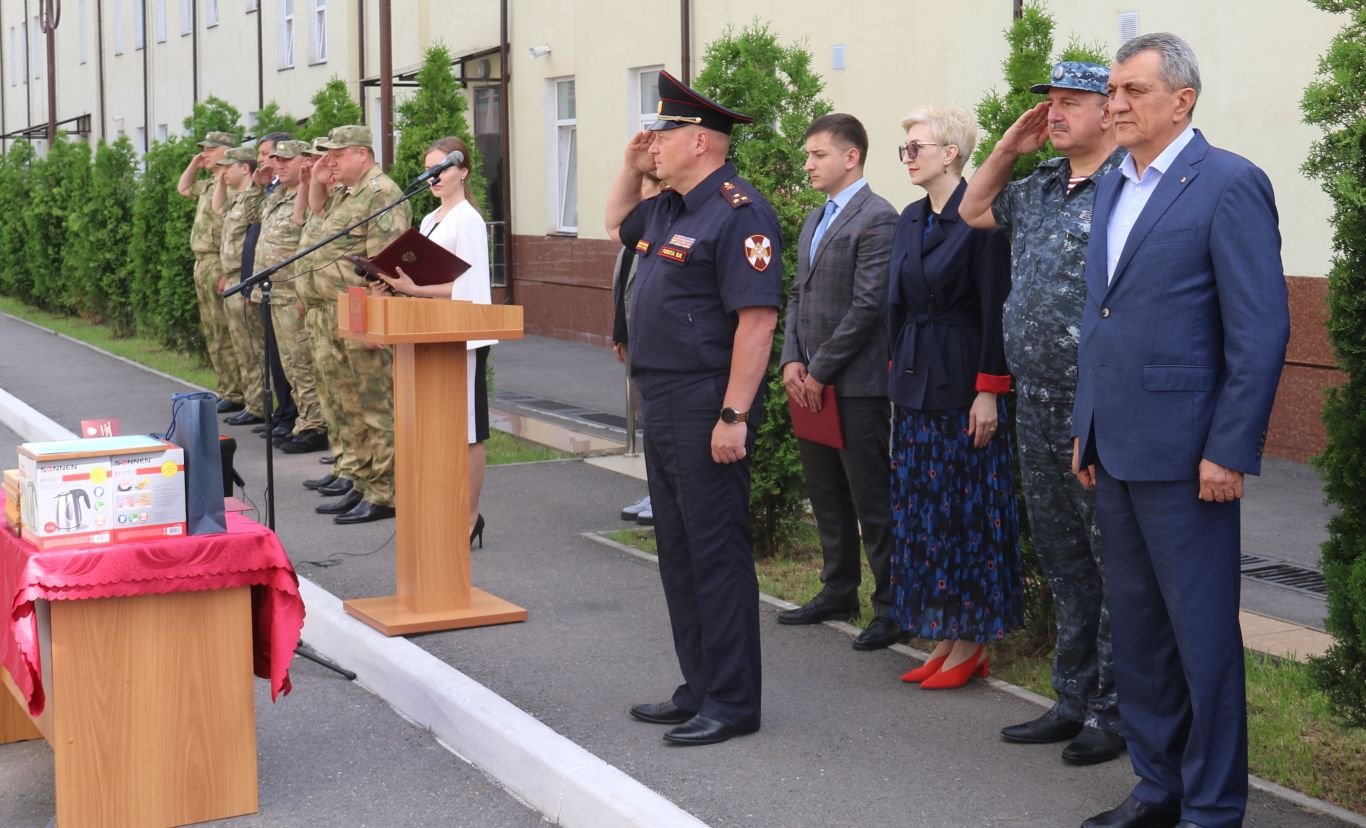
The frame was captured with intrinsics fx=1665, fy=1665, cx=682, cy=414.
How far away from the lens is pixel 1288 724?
17.4 feet

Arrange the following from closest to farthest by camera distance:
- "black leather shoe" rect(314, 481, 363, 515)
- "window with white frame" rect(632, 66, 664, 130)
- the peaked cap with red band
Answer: the peaked cap with red band → "black leather shoe" rect(314, 481, 363, 515) → "window with white frame" rect(632, 66, 664, 130)

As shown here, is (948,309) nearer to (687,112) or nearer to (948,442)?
(948,442)

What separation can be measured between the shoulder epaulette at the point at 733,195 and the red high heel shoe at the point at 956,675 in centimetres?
184

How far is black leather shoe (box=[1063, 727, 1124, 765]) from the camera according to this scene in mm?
4988

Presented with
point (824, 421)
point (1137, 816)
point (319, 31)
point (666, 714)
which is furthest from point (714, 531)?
point (319, 31)

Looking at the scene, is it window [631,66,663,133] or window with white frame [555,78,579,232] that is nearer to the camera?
window [631,66,663,133]

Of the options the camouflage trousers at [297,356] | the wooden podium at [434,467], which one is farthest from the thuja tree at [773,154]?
the camouflage trousers at [297,356]

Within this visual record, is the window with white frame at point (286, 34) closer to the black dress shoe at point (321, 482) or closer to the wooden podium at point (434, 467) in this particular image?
the black dress shoe at point (321, 482)

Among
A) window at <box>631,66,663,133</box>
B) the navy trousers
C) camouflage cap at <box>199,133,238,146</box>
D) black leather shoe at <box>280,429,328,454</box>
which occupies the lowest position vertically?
black leather shoe at <box>280,429,328,454</box>

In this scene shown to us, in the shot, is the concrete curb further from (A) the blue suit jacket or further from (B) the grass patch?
(B) the grass patch

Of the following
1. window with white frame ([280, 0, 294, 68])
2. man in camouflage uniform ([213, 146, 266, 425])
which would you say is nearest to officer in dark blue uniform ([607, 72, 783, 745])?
man in camouflage uniform ([213, 146, 266, 425])

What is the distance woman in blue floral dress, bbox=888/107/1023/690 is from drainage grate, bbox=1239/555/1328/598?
2365mm

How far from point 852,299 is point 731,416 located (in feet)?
4.52

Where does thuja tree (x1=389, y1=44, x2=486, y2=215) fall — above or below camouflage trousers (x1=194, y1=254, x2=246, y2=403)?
above
